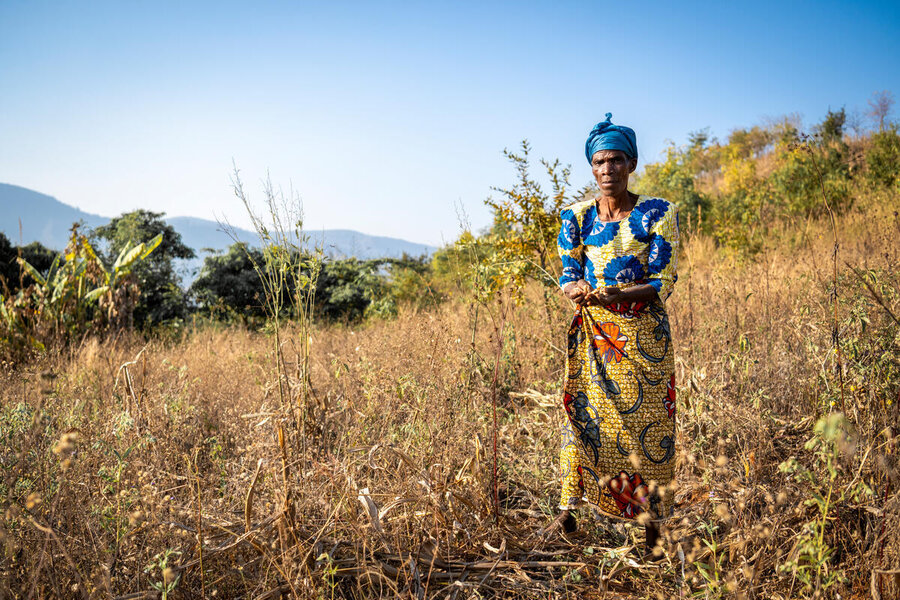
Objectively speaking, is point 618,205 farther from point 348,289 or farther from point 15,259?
point 15,259

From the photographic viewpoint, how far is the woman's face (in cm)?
212

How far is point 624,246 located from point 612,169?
330 mm

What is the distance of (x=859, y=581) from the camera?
1774 millimetres

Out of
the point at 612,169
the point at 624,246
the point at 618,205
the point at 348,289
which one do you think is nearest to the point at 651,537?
the point at 624,246

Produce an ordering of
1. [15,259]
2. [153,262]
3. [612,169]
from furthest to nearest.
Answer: [153,262]
[15,259]
[612,169]


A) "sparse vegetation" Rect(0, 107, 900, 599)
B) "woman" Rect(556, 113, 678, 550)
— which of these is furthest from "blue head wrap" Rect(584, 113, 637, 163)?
"sparse vegetation" Rect(0, 107, 900, 599)

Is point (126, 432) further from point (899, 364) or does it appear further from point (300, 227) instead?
point (899, 364)

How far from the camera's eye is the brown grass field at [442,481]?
1.71m

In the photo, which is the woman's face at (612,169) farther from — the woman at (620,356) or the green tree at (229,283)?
the green tree at (229,283)

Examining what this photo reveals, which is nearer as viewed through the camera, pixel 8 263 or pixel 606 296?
pixel 606 296

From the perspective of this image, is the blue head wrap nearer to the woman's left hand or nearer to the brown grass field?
the woman's left hand

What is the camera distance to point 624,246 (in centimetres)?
215

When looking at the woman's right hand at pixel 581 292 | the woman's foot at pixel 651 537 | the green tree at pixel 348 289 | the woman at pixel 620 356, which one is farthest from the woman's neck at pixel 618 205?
the green tree at pixel 348 289

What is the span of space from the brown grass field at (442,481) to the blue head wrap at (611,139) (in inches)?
37.3
